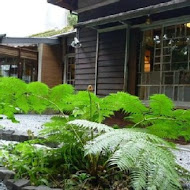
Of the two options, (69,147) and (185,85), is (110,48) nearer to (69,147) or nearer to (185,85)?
(185,85)

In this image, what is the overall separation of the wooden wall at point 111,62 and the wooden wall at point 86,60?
317 millimetres

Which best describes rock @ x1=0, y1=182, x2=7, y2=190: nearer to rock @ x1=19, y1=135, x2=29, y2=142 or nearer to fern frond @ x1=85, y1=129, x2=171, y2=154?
fern frond @ x1=85, y1=129, x2=171, y2=154

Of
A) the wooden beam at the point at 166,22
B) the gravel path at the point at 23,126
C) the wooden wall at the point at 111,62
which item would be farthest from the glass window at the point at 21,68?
the wooden beam at the point at 166,22

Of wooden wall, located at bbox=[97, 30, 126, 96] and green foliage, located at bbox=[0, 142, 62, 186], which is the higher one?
wooden wall, located at bbox=[97, 30, 126, 96]

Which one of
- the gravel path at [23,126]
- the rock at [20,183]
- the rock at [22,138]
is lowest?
the gravel path at [23,126]

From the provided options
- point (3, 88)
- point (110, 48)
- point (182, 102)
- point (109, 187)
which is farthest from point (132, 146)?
point (110, 48)

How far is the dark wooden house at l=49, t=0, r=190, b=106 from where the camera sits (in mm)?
6004

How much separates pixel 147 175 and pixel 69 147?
854mm

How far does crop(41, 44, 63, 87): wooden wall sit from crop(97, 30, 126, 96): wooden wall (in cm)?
486

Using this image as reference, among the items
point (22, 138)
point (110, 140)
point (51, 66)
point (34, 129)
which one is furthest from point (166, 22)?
point (51, 66)

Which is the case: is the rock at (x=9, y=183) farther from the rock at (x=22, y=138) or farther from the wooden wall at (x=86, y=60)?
the wooden wall at (x=86, y=60)

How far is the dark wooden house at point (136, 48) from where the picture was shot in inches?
236

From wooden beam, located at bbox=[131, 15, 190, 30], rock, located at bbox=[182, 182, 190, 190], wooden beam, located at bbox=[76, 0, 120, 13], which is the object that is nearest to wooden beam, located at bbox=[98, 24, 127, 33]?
wooden beam, located at bbox=[131, 15, 190, 30]

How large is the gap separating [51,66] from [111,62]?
5.34m
